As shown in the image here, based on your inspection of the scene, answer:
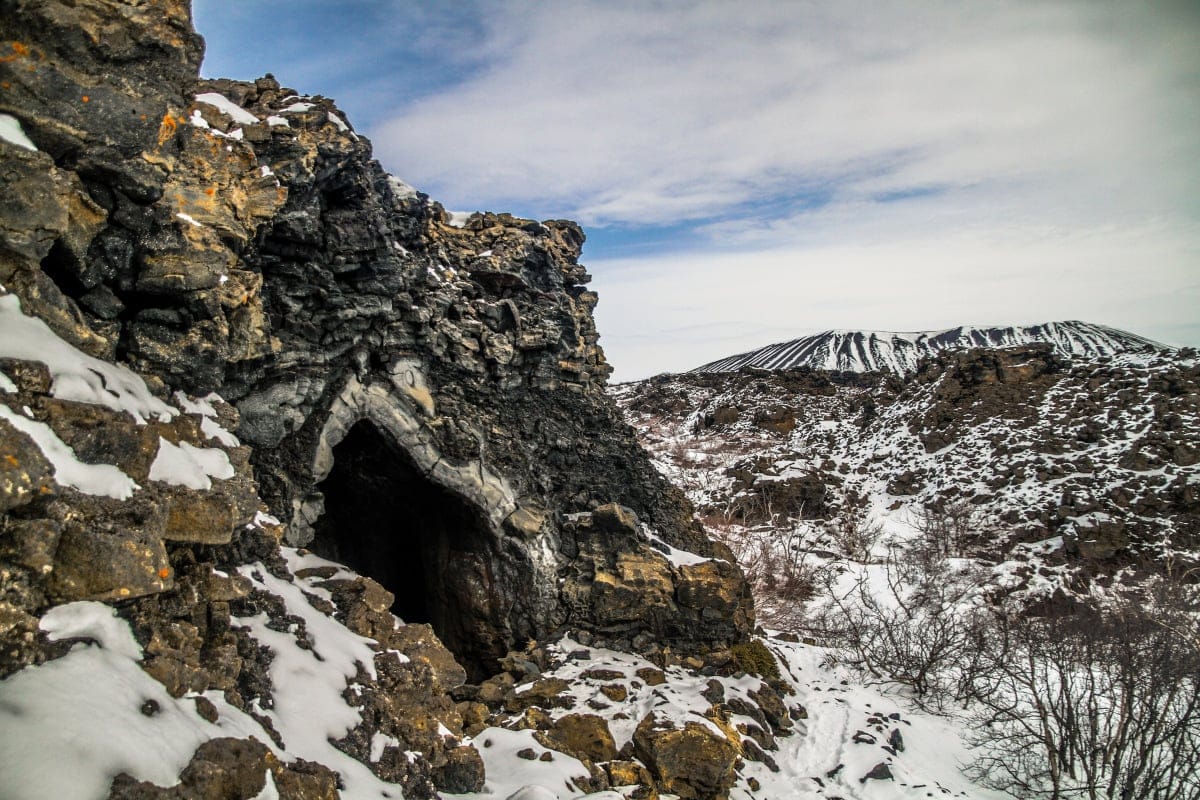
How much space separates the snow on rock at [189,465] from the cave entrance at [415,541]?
5.60 metres

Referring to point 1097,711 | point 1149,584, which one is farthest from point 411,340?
point 1149,584

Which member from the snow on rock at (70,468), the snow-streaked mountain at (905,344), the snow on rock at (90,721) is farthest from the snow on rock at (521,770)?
the snow-streaked mountain at (905,344)

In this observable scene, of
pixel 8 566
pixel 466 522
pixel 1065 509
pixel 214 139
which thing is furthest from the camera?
pixel 1065 509

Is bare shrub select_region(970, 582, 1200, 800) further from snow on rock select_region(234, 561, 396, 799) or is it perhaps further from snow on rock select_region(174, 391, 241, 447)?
snow on rock select_region(174, 391, 241, 447)

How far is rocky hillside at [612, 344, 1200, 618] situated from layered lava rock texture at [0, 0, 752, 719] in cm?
1943

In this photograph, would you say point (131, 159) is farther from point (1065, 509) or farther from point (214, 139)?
point (1065, 509)

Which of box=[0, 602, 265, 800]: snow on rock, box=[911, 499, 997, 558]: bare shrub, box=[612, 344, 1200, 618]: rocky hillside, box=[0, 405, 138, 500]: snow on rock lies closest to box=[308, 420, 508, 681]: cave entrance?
box=[0, 405, 138, 500]: snow on rock

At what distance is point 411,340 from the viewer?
12.0 m

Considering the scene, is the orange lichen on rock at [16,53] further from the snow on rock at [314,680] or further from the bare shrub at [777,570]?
the bare shrub at [777,570]

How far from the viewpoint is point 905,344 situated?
85562 millimetres

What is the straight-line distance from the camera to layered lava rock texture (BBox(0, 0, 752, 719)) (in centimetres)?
471

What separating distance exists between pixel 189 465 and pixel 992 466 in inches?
1518

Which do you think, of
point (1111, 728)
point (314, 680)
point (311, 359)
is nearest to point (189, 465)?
point (314, 680)

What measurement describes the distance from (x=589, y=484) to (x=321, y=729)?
9.97m
